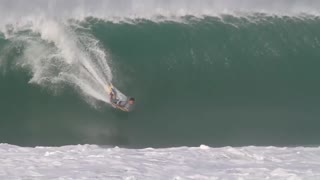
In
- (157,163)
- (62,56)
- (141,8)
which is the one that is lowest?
(157,163)

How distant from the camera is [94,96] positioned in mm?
21641

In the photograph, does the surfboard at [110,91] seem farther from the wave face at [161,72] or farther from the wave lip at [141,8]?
the wave lip at [141,8]

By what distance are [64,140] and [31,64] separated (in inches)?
158

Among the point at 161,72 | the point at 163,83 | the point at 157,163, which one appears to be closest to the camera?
the point at 157,163

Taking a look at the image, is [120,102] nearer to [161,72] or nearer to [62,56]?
[161,72]

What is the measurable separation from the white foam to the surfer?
3544 mm

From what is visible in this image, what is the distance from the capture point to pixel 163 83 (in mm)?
22438

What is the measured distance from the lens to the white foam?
14.7m

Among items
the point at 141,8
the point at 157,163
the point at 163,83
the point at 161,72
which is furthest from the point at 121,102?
the point at 141,8

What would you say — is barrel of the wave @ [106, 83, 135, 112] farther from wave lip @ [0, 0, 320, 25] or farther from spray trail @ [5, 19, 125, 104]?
wave lip @ [0, 0, 320, 25]

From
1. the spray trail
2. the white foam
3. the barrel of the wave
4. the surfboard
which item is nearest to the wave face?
the spray trail

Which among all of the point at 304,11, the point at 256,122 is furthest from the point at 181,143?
the point at 304,11

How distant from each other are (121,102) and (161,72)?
8.43 ft

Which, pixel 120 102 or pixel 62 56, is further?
pixel 62 56
